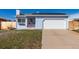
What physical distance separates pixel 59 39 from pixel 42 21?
12.6 inches

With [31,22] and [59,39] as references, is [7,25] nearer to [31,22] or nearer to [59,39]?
[31,22]

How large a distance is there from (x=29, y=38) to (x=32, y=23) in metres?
0.20

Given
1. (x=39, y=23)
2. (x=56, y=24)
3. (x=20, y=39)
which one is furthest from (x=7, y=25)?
(x=56, y=24)

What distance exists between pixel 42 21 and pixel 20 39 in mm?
365

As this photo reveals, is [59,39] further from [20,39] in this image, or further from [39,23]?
[20,39]

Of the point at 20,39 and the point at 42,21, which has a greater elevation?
the point at 42,21

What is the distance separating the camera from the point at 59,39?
555 centimetres

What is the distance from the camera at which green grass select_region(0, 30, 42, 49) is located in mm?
5547

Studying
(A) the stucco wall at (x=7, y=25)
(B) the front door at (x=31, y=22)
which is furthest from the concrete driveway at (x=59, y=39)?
(A) the stucco wall at (x=7, y=25)

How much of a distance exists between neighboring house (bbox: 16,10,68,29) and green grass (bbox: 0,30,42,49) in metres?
0.08

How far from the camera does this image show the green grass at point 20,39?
18.2ft
